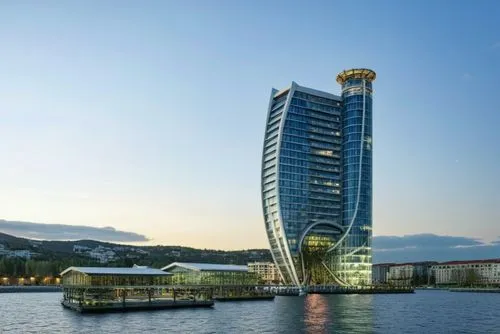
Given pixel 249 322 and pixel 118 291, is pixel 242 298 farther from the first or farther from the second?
pixel 249 322

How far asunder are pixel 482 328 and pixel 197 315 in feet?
164

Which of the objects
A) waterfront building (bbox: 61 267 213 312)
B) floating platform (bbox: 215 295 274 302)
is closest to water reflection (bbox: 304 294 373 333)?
waterfront building (bbox: 61 267 213 312)

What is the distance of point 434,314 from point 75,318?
6973 cm

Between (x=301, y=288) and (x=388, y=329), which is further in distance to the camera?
(x=301, y=288)

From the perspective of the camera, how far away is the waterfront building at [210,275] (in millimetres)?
162000

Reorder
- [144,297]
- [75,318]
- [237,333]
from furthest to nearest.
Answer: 1. [144,297]
2. [75,318]
3. [237,333]

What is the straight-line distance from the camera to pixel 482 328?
87.3m

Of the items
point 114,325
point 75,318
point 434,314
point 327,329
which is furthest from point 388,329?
point 75,318

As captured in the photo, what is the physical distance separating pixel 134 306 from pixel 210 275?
5017 centimetres

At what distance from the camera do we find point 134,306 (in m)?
116

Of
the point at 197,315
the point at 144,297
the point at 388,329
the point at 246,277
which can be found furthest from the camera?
the point at 246,277

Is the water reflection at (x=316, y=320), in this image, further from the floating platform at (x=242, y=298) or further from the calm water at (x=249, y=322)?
the floating platform at (x=242, y=298)

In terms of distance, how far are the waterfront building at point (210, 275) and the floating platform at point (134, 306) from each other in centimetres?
3038

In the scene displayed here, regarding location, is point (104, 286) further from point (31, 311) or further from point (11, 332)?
point (11, 332)
